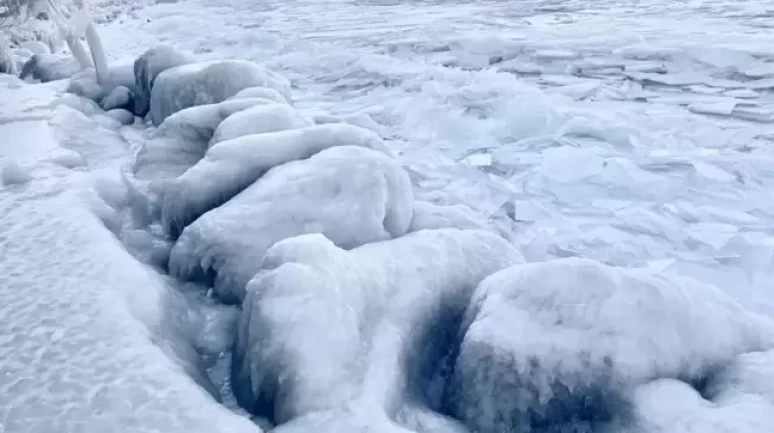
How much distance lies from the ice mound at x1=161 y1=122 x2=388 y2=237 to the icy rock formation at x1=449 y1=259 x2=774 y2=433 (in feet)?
5.90

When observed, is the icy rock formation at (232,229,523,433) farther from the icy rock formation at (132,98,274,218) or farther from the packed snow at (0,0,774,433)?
the icy rock formation at (132,98,274,218)

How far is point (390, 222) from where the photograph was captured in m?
3.22

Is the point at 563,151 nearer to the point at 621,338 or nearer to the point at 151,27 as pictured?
the point at 621,338

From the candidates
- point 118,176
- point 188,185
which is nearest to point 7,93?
point 118,176

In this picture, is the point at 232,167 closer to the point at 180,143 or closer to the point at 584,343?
the point at 180,143

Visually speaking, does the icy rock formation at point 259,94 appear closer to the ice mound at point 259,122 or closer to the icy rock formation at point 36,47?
the ice mound at point 259,122

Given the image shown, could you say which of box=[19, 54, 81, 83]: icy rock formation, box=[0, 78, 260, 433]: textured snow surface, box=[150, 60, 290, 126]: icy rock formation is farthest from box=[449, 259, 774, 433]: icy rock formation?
box=[19, 54, 81, 83]: icy rock formation

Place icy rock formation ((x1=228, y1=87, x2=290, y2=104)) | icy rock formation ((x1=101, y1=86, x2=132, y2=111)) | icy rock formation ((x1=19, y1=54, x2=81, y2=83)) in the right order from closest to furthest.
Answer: icy rock formation ((x1=228, y1=87, x2=290, y2=104)), icy rock formation ((x1=101, y1=86, x2=132, y2=111)), icy rock formation ((x1=19, y1=54, x2=81, y2=83))

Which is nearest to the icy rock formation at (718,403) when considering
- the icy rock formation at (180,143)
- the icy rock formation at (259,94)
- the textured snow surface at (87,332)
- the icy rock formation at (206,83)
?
the textured snow surface at (87,332)

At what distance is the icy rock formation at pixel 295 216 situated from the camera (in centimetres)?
294

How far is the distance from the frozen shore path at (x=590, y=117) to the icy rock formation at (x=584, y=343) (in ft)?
3.62

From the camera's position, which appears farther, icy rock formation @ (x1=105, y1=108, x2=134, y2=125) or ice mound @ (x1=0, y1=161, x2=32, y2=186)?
icy rock formation @ (x1=105, y1=108, x2=134, y2=125)

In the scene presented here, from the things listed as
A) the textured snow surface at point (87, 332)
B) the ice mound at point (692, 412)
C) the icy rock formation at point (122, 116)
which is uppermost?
the ice mound at point (692, 412)

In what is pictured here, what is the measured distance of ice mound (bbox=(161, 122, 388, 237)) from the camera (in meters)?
3.51
